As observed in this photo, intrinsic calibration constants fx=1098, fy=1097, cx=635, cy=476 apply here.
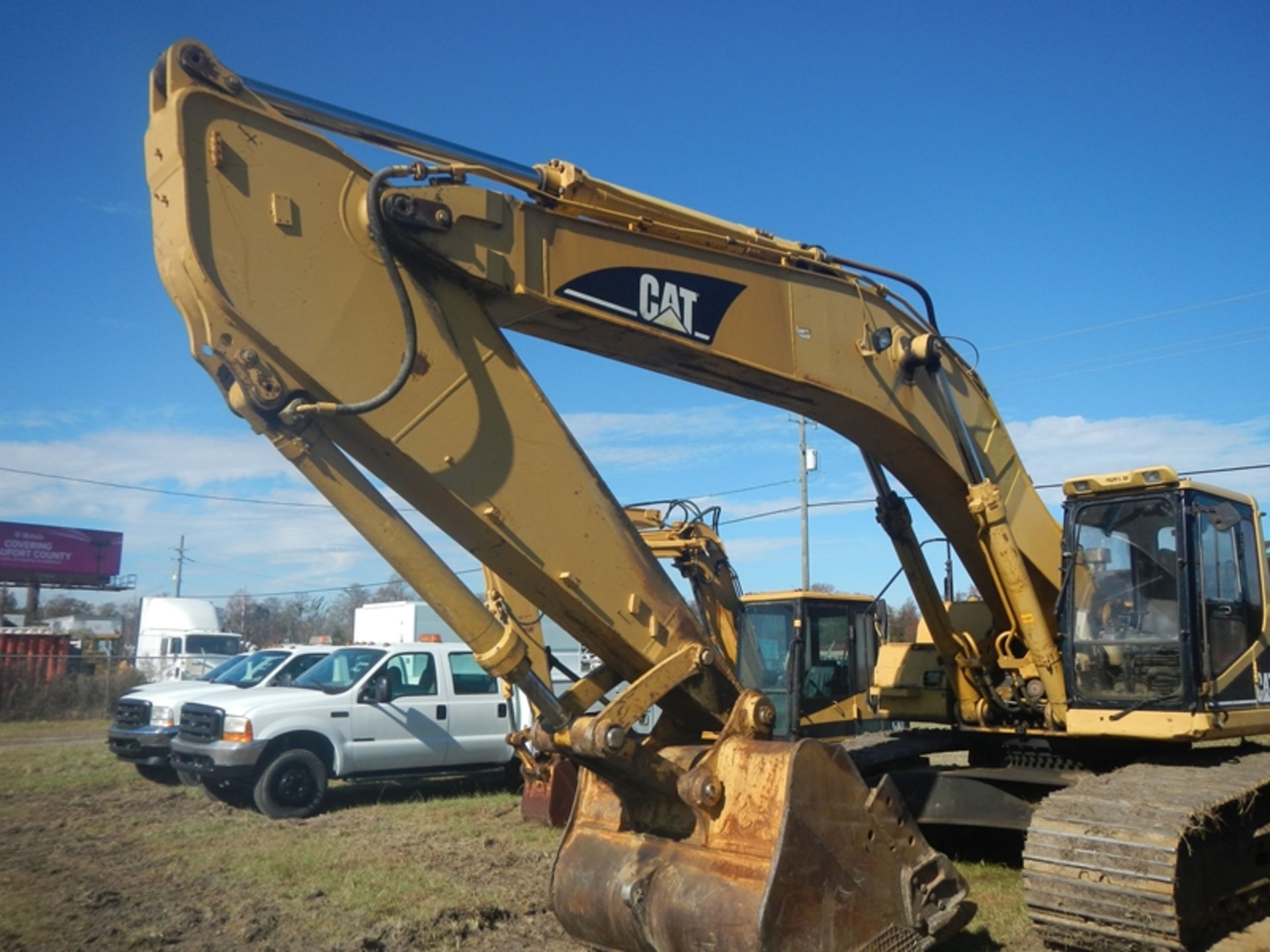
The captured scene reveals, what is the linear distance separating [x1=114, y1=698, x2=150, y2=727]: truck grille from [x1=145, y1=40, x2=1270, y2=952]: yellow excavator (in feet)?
30.3

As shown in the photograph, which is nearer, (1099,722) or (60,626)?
(1099,722)

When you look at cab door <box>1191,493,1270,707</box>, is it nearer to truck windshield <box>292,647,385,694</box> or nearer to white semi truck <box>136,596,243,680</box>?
truck windshield <box>292,647,385,694</box>

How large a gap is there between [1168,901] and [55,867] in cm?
798

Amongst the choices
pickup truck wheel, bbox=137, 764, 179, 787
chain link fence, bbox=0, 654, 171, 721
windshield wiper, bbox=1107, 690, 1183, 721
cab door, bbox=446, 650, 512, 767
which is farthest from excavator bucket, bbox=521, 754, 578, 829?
chain link fence, bbox=0, 654, 171, 721

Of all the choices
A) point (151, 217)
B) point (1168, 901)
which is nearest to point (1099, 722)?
point (1168, 901)

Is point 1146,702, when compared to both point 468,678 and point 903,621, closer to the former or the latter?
point 468,678

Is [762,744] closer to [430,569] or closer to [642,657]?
[642,657]

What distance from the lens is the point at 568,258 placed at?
5141 millimetres

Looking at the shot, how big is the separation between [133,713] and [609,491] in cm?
1042

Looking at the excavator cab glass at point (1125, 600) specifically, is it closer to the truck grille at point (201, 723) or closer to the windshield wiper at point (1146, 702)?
the windshield wiper at point (1146, 702)

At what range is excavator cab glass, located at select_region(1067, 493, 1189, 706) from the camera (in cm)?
700

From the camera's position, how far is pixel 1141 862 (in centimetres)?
560

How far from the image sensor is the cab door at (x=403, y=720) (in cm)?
1216

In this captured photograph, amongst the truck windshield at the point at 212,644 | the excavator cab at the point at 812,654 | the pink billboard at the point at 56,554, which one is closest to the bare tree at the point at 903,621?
the excavator cab at the point at 812,654
